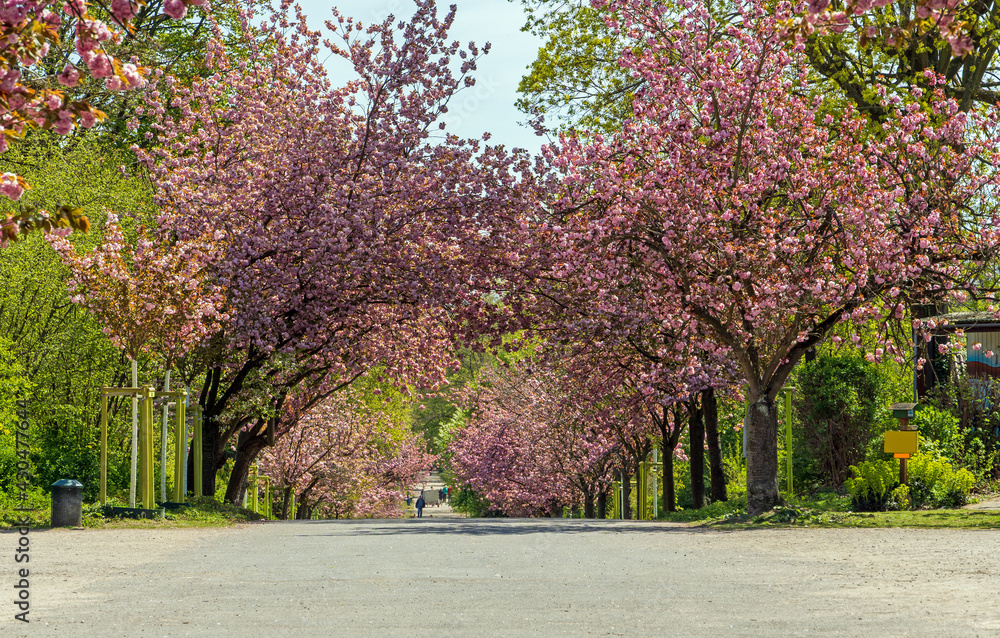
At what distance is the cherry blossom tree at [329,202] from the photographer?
19.6m

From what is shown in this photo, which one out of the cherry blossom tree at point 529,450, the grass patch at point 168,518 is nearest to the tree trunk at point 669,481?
the cherry blossom tree at point 529,450

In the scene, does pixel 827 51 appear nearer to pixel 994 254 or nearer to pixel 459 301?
pixel 994 254

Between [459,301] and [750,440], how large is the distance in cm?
604

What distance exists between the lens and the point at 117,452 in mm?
24281

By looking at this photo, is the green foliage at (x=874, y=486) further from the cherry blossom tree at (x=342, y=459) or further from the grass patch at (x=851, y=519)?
the cherry blossom tree at (x=342, y=459)

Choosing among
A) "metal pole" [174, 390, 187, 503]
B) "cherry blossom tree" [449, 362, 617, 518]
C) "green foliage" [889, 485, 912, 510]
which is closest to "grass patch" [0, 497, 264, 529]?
"metal pole" [174, 390, 187, 503]

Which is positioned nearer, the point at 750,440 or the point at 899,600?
the point at 899,600

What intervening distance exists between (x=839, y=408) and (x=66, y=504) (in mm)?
15500

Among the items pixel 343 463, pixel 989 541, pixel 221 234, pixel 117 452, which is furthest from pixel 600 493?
pixel 989 541

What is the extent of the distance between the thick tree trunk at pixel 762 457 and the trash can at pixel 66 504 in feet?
34.3

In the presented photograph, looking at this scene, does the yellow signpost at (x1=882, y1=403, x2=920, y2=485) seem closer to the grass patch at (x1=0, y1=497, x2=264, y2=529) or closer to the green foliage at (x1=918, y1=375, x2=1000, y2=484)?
the green foliage at (x1=918, y1=375, x2=1000, y2=484)

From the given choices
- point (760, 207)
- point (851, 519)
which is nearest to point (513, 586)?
point (851, 519)

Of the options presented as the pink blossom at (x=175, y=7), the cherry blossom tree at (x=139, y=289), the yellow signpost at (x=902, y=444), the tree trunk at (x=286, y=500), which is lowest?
the tree trunk at (x=286, y=500)

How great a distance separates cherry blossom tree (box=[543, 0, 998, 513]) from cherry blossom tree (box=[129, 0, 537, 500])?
2.64 m
